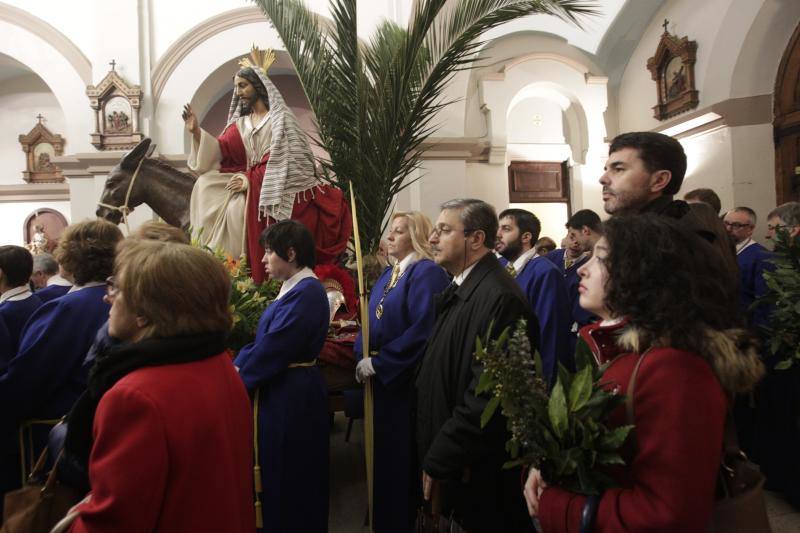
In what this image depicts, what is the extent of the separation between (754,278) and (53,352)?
4644 millimetres

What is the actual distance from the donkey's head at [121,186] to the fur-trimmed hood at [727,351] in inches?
205

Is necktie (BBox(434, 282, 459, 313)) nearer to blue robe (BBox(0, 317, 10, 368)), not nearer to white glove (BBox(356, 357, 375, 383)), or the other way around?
white glove (BBox(356, 357, 375, 383))

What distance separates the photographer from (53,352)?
8.42 ft

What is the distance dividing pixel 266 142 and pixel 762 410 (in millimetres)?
4321

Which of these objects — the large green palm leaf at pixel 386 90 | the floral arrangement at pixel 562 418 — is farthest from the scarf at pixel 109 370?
the large green palm leaf at pixel 386 90

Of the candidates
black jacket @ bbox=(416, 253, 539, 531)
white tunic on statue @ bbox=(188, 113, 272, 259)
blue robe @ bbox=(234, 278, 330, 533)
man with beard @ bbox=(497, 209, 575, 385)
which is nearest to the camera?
black jacket @ bbox=(416, 253, 539, 531)

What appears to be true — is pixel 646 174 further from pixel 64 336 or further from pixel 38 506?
pixel 64 336

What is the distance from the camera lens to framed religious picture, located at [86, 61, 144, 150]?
9.56m

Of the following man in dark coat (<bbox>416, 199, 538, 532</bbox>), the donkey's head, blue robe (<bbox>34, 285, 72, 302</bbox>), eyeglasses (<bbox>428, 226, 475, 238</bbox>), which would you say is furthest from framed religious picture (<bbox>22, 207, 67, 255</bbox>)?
man in dark coat (<bbox>416, 199, 538, 532</bbox>)

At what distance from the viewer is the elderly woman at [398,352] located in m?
3.45

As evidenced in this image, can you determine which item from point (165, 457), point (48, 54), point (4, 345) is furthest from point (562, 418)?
point (48, 54)

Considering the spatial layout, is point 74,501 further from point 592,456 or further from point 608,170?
point 608,170

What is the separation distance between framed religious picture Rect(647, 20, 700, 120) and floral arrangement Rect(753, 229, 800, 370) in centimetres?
544

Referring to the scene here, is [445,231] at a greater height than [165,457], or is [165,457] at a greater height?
[445,231]
